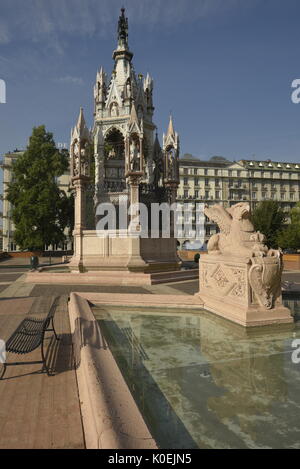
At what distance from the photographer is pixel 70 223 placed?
1481 inches

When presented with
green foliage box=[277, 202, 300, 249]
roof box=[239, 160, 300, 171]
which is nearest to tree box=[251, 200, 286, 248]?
green foliage box=[277, 202, 300, 249]

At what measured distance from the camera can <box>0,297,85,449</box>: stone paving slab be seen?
9.20ft

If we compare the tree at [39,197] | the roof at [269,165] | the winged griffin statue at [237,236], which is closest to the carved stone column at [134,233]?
the winged griffin statue at [237,236]

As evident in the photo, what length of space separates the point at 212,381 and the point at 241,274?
335 cm

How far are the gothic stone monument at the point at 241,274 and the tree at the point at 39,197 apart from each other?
28.5 metres

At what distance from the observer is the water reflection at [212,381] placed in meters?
2.98

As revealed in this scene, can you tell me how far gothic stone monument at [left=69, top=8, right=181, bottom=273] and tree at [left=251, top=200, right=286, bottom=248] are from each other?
75.5 ft

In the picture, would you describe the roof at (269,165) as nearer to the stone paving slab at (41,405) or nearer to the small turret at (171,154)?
the small turret at (171,154)

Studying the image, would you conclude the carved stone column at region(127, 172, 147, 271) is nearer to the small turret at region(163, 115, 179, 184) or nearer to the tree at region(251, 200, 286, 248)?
the small turret at region(163, 115, 179, 184)

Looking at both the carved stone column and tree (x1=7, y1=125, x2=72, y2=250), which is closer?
the carved stone column

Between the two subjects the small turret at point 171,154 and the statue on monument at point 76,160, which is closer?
the statue on monument at point 76,160

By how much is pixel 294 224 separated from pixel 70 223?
3088 centimetres

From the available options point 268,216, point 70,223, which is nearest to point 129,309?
point 70,223
